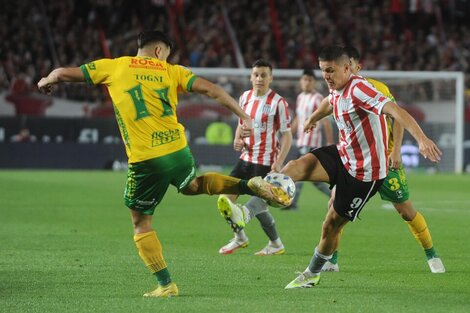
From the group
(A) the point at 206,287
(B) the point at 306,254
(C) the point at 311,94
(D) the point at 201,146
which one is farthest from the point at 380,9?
(A) the point at 206,287

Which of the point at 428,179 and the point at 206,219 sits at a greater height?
the point at 206,219

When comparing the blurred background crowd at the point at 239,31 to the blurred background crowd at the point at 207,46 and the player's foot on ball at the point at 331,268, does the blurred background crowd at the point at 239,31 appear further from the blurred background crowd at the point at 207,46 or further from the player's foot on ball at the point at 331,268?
the player's foot on ball at the point at 331,268

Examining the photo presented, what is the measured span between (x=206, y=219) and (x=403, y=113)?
795 centimetres

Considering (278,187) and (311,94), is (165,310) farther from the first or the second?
Result: (311,94)

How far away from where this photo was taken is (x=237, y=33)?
3425 centimetres

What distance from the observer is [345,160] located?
8430mm

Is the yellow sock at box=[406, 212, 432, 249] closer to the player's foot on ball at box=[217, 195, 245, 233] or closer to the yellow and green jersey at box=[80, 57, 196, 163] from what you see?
the player's foot on ball at box=[217, 195, 245, 233]

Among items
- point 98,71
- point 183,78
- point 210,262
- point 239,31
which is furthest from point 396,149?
point 239,31

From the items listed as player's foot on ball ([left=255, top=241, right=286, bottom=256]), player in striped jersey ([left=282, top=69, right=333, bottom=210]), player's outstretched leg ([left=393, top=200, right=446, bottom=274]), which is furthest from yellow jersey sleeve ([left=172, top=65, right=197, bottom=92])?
player in striped jersey ([left=282, top=69, right=333, bottom=210])

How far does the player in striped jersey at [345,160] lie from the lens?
321 inches

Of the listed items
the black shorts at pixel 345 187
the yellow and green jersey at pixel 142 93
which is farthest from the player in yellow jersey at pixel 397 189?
the yellow and green jersey at pixel 142 93

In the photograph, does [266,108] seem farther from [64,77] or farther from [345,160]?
[64,77]

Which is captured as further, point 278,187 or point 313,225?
point 313,225

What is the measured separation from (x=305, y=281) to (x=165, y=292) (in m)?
1.22
